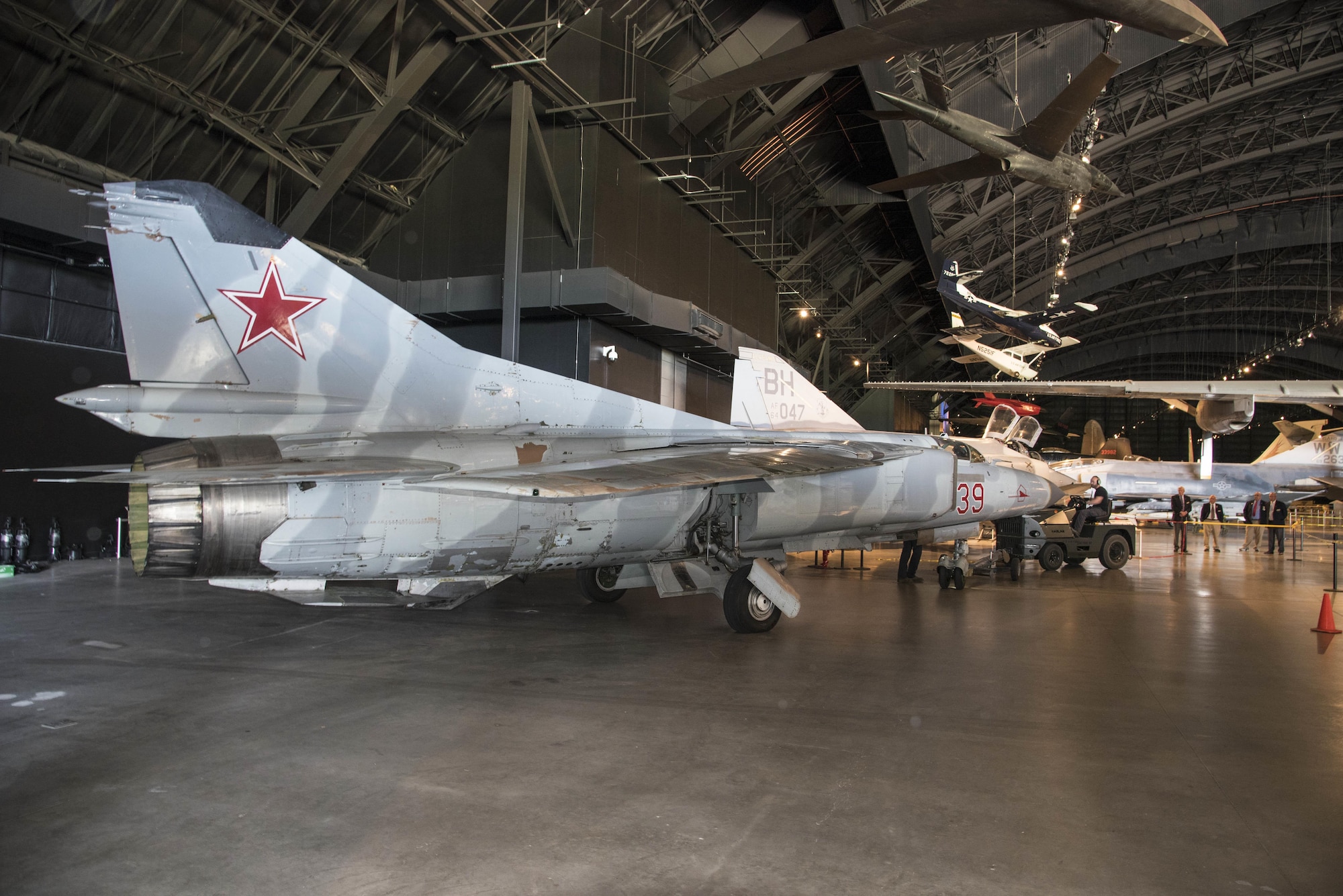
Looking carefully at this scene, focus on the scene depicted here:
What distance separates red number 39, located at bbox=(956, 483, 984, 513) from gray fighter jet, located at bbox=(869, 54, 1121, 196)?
8.98 m

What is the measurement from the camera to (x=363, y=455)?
613cm

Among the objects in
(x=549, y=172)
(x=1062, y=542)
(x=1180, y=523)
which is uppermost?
(x=549, y=172)

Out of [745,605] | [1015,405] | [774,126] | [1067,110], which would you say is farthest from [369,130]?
[1015,405]

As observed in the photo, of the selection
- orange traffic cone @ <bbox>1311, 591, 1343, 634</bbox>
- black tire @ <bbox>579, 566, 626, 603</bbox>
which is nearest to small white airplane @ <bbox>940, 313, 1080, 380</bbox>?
orange traffic cone @ <bbox>1311, 591, 1343, 634</bbox>

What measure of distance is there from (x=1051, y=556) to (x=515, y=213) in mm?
11588

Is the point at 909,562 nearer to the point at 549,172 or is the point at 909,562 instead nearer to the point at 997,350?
the point at 549,172

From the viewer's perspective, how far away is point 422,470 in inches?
Answer: 224

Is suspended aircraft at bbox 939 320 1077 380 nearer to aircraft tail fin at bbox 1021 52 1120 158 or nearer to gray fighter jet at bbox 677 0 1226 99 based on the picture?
aircraft tail fin at bbox 1021 52 1120 158

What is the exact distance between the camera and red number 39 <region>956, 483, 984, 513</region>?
9617 mm

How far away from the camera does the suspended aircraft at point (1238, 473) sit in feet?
85.0

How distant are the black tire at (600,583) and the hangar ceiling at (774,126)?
24.0 feet

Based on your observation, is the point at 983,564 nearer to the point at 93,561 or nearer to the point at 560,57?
the point at 560,57

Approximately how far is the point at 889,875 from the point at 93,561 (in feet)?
44.2

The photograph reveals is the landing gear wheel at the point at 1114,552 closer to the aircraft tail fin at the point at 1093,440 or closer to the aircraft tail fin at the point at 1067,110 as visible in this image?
the aircraft tail fin at the point at 1067,110
